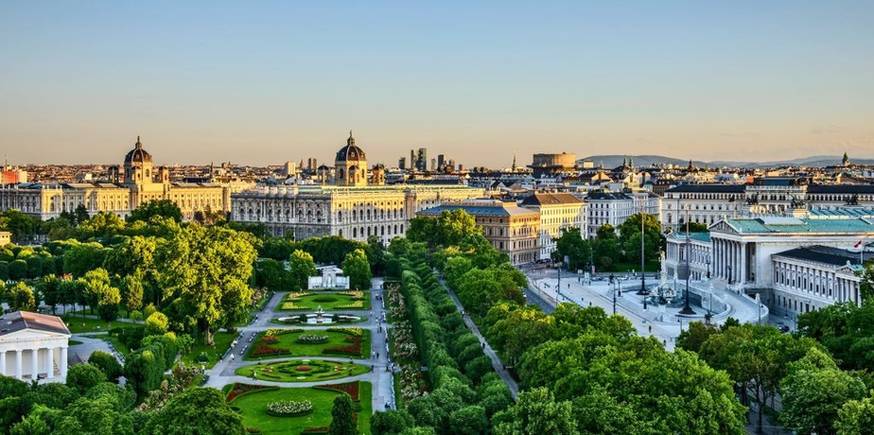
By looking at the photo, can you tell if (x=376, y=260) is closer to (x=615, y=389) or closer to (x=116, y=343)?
(x=116, y=343)

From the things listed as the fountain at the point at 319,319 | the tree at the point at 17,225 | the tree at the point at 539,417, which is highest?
the tree at the point at 17,225

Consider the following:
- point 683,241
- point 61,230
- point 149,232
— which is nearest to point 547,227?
point 683,241

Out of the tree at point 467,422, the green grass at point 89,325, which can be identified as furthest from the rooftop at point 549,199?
the tree at point 467,422

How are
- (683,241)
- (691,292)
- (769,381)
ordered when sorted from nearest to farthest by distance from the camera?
1. (769,381)
2. (691,292)
3. (683,241)

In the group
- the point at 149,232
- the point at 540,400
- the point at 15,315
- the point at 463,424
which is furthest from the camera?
the point at 149,232

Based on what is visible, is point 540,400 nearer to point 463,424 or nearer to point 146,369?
point 463,424

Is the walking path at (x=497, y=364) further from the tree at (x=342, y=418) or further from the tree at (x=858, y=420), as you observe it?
the tree at (x=858, y=420)

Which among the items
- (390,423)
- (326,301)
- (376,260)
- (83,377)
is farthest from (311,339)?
(376,260)
